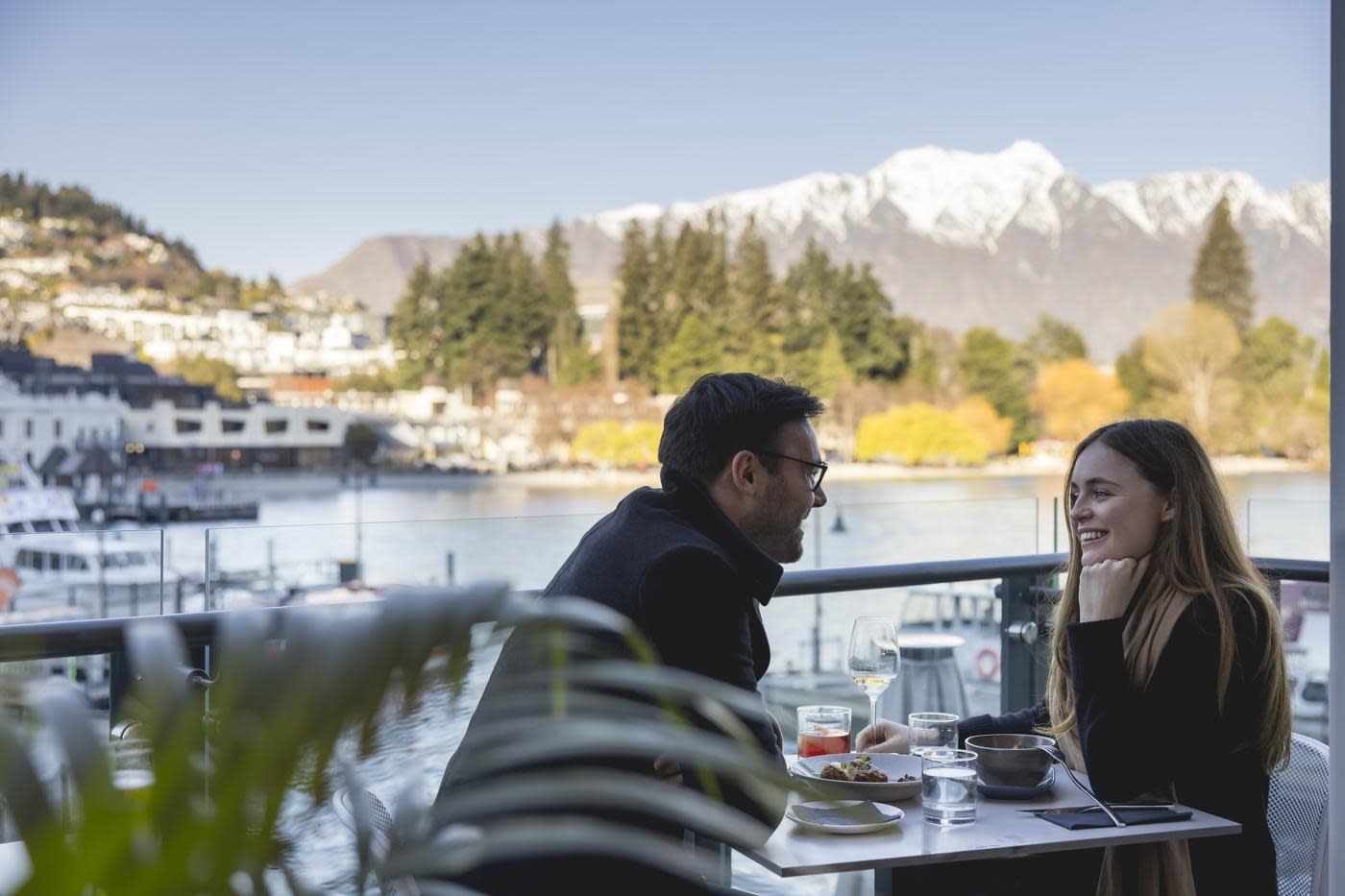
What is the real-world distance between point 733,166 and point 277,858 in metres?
63.1

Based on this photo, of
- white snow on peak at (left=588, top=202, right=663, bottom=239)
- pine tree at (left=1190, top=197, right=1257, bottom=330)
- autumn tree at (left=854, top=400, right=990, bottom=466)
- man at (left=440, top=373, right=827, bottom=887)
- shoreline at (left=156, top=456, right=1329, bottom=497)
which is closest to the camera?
man at (left=440, top=373, right=827, bottom=887)

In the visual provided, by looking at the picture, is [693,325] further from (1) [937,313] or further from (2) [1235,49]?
(2) [1235,49]

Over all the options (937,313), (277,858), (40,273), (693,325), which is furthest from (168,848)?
(40,273)

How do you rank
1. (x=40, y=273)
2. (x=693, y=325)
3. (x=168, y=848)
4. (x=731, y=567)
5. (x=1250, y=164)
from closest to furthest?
(x=168, y=848)
(x=731, y=567)
(x=693, y=325)
(x=40, y=273)
(x=1250, y=164)

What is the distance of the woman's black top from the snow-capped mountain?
52.8m

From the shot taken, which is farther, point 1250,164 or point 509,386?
point 1250,164

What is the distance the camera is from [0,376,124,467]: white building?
51.1m

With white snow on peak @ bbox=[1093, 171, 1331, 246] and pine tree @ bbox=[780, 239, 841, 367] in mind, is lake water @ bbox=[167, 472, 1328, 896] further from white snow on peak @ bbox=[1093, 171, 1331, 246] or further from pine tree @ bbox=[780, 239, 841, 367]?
white snow on peak @ bbox=[1093, 171, 1331, 246]

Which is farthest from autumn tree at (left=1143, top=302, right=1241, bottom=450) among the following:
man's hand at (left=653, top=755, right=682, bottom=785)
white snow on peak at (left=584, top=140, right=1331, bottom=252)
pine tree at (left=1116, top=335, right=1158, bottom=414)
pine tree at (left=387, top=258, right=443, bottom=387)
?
man's hand at (left=653, top=755, right=682, bottom=785)

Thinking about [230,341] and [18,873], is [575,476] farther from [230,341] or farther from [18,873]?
[18,873]

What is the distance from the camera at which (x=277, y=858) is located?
489 mm

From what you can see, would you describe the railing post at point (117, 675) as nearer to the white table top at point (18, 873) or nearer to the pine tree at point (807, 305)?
the white table top at point (18, 873)

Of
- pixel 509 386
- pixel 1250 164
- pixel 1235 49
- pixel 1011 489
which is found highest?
pixel 1235 49

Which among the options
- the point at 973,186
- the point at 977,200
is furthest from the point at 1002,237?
the point at 973,186
